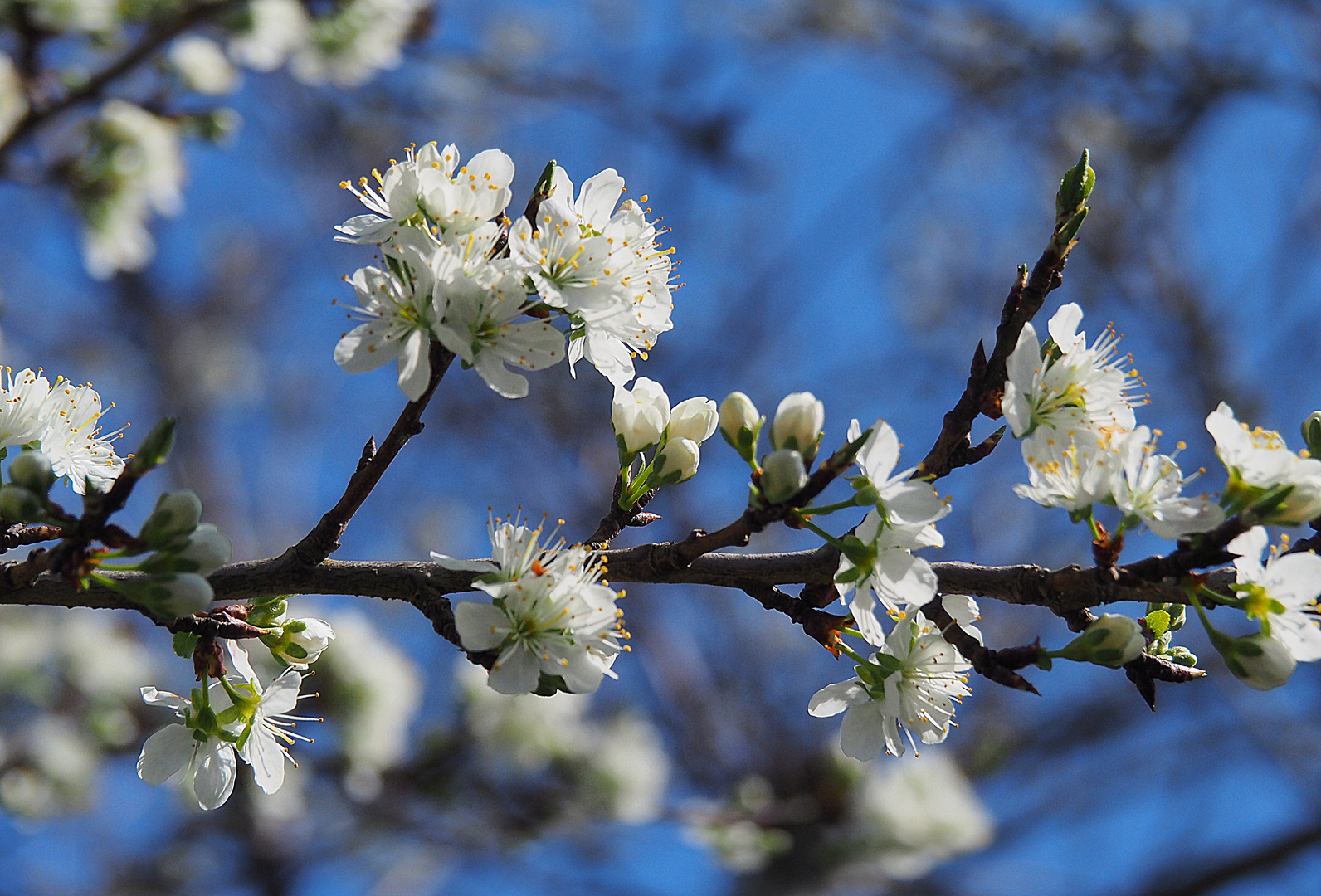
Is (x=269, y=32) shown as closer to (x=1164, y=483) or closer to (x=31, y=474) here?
(x=31, y=474)

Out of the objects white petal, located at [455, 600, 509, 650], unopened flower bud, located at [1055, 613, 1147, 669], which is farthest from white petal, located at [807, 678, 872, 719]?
white petal, located at [455, 600, 509, 650]

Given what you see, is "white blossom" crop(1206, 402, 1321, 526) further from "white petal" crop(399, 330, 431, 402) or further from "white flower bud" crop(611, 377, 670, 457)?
"white petal" crop(399, 330, 431, 402)

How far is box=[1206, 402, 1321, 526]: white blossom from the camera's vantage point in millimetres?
1443

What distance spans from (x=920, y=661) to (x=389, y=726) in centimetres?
346

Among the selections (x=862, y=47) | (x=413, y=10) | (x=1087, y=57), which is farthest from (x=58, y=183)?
(x=1087, y=57)

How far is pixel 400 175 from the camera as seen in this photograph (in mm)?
1555

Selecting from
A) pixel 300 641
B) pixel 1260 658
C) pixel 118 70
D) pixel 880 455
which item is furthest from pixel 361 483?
pixel 118 70

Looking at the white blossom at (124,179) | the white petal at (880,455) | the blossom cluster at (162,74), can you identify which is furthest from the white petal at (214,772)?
the white blossom at (124,179)

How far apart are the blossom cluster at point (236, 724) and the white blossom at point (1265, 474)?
1.40 metres

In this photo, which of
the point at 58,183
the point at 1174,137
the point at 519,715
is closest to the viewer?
the point at 58,183

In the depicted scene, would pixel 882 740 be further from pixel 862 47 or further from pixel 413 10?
pixel 862 47

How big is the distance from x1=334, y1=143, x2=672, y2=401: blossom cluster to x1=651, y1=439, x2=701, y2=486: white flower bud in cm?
14

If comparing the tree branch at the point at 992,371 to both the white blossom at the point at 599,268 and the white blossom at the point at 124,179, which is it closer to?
the white blossom at the point at 599,268

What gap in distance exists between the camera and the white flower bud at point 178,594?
4.39ft
